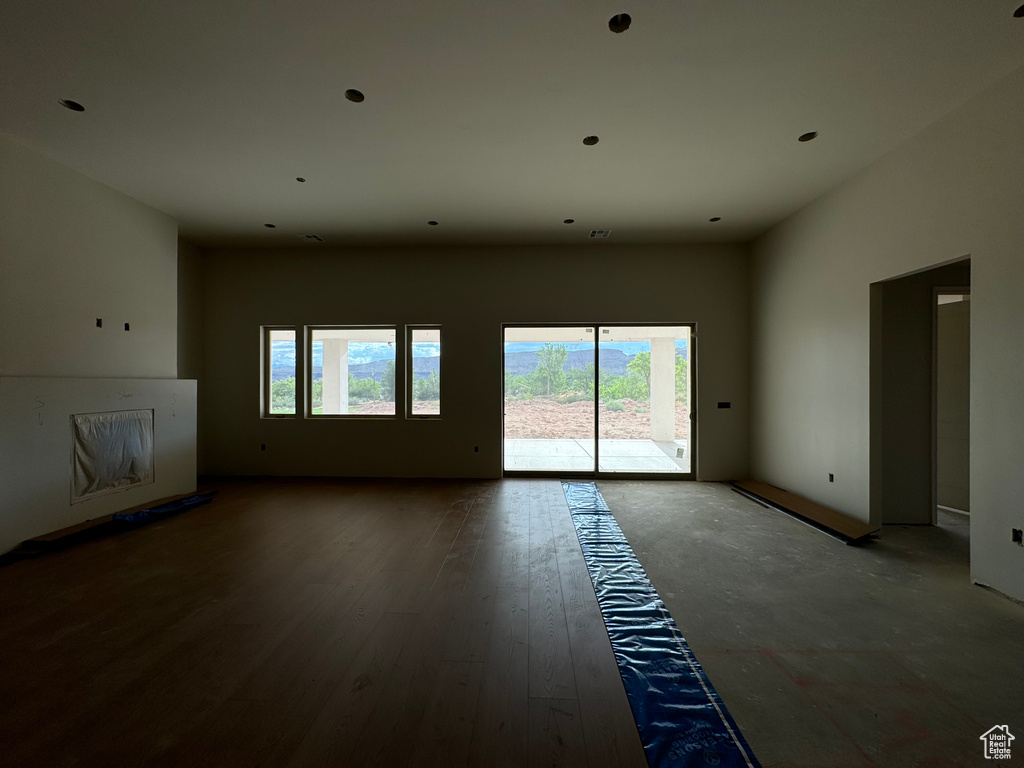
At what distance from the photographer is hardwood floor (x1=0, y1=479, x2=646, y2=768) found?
5.45 ft

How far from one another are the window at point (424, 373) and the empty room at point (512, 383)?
0.07m

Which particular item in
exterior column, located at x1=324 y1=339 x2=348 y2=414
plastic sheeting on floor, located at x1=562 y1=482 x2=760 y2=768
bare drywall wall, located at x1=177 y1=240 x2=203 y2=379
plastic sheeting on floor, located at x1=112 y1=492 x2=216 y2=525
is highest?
bare drywall wall, located at x1=177 y1=240 x2=203 y2=379

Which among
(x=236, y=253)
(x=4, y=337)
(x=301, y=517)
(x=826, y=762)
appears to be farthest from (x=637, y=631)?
(x=236, y=253)

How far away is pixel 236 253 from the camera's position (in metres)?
6.64

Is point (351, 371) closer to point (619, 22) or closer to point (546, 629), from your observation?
point (546, 629)

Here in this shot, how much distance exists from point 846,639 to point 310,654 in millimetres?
→ 2780

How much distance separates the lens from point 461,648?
2.28m

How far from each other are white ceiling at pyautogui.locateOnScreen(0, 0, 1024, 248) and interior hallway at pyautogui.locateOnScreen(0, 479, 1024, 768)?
3.30 meters

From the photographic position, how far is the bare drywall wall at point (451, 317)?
632cm

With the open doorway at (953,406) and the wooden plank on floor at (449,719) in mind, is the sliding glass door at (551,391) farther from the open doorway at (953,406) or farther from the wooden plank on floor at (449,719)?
the wooden plank on floor at (449,719)

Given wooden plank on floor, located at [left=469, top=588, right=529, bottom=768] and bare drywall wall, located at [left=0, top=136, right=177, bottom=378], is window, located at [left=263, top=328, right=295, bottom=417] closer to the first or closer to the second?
bare drywall wall, located at [left=0, top=136, right=177, bottom=378]

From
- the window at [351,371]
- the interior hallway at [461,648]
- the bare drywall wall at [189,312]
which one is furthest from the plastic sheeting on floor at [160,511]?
the bare drywall wall at [189,312]

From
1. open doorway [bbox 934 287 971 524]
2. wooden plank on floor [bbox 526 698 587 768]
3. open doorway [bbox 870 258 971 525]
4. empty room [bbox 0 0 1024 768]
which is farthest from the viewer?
open doorway [bbox 934 287 971 524]

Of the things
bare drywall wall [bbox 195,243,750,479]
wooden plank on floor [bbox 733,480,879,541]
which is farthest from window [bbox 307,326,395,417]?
wooden plank on floor [bbox 733,480,879,541]
